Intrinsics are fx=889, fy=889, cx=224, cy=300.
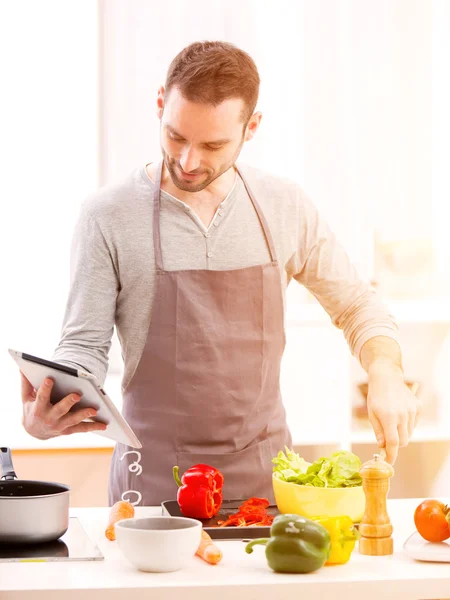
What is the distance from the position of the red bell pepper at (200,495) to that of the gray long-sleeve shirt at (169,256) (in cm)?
48

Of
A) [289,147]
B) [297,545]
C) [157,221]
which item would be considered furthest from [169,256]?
[289,147]

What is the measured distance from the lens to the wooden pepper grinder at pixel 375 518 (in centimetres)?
159

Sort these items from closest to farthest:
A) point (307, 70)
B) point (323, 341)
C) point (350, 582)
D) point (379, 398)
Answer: point (350, 582) < point (379, 398) < point (323, 341) < point (307, 70)

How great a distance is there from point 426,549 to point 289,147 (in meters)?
2.62

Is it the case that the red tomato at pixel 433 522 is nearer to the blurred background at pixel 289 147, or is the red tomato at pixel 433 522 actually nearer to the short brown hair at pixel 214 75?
the short brown hair at pixel 214 75

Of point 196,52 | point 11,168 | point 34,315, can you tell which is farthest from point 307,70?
point 196,52

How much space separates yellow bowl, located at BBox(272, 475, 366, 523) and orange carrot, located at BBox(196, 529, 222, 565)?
0.23m

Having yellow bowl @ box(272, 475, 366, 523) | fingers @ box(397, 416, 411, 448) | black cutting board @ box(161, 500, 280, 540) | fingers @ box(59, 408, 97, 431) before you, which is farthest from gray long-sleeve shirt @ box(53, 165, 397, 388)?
yellow bowl @ box(272, 475, 366, 523)

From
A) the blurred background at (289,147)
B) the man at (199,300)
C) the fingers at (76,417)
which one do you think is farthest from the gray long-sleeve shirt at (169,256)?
the blurred background at (289,147)

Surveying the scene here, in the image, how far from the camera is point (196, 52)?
2.14m

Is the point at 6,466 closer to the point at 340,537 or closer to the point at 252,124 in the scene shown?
the point at 340,537

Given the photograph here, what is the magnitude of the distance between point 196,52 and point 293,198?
54cm

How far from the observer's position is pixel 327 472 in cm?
177

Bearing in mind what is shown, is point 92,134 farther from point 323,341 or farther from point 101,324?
point 101,324
